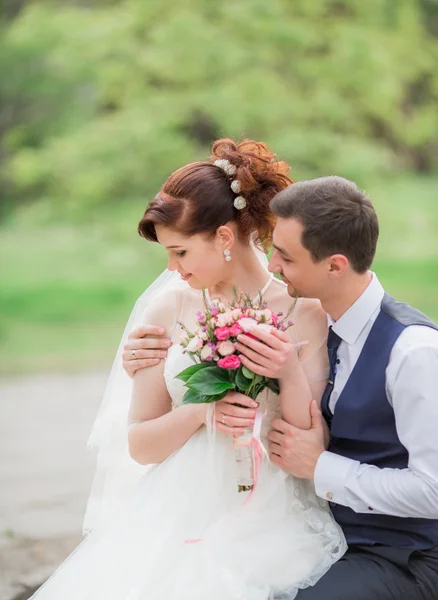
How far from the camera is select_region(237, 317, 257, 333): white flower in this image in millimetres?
2090

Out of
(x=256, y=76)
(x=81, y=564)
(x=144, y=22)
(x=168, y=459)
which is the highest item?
(x=144, y=22)

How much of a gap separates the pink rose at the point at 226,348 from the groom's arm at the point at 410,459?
38 centimetres

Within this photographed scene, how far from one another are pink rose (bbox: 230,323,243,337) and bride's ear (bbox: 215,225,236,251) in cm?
49

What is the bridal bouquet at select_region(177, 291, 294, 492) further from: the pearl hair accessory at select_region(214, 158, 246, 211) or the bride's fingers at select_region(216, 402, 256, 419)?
the pearl hair accessory at select_region(214, 158, 246, 211)

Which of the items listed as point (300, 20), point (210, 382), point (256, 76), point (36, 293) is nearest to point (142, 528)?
point (210, 382)

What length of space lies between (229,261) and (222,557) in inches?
33.9

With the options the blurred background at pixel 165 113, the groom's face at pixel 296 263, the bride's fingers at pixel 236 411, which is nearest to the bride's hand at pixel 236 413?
the bride's fingers at pixel 236 411

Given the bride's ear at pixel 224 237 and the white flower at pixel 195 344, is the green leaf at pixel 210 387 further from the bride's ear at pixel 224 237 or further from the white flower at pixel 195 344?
the bride's ear at pixel 224 237

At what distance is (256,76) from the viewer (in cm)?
1398

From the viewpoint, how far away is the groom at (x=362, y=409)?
2105 mm

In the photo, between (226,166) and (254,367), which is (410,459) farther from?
(226,166)

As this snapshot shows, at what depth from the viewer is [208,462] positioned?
235 cm

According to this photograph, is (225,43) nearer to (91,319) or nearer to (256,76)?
(256,76)

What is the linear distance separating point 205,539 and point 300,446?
0.34 m
